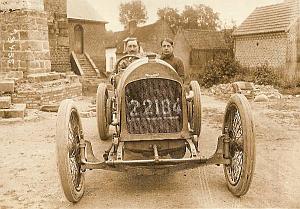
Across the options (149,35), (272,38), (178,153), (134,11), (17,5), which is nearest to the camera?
(178,153)

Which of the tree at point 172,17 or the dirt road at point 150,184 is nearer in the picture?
the dirt road at point 150,184

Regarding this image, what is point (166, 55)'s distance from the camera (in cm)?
606

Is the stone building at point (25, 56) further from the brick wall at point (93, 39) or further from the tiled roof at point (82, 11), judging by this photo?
the brick wall at point (93, 39)

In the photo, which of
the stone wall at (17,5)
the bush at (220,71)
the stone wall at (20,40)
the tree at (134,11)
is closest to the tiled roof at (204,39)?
the bush at (220,71)

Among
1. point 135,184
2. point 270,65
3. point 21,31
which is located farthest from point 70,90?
point 270,65

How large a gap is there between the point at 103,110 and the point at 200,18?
50.9 m

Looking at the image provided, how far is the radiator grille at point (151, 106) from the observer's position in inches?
168

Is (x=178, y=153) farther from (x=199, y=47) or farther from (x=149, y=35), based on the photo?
(x=149, y=35)

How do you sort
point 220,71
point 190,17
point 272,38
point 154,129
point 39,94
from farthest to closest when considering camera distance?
point 190,17 < point 220,71 < point 272,38 < point 39,94 < point 154,129

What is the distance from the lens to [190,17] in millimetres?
53031

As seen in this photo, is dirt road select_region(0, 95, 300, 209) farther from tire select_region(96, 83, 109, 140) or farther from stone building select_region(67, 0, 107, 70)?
stone building select_region(67, 0, 107, 70)

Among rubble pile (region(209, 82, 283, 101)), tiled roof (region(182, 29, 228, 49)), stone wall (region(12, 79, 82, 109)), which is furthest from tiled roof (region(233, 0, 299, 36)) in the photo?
stone wall (region(12, 79, 82, 109))

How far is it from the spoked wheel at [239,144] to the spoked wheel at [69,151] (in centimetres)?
167

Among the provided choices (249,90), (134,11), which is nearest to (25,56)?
(249,90)
